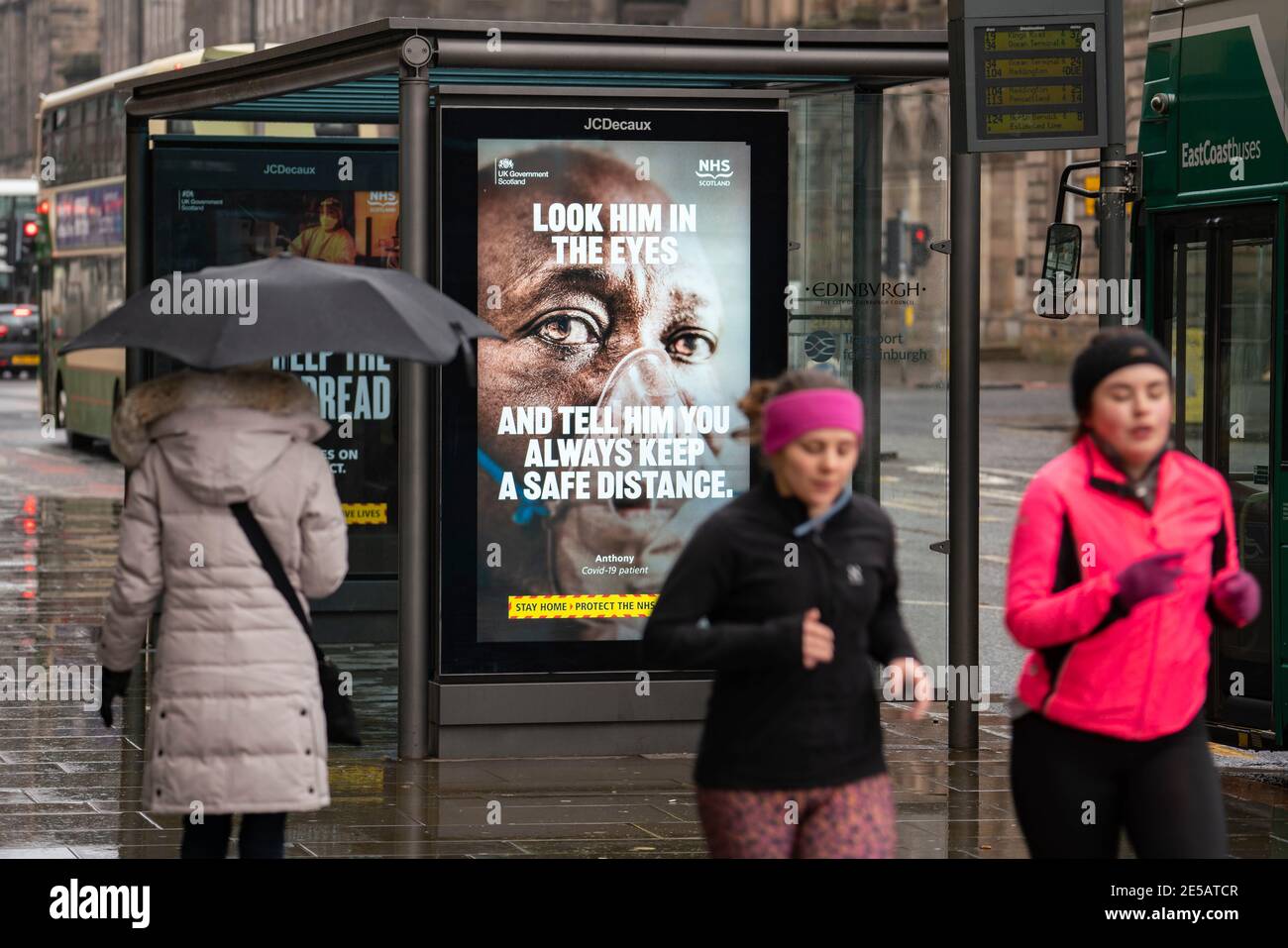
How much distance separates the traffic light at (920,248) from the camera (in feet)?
33.9

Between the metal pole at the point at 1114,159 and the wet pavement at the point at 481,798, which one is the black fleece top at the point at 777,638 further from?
the metal pole at the point at 1114,159

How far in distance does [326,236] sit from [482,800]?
5.08 metres

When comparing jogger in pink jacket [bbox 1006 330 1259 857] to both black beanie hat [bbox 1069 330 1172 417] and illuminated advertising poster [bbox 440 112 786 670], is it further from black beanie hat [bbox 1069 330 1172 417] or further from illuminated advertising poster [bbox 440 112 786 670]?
illuminated advertising poster [bbox 440 112 786 670]

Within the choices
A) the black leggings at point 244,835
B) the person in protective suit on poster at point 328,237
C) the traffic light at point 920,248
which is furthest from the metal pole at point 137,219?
the black leggings at point 244,835

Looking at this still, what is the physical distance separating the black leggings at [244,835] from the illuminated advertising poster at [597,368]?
11.6 feet

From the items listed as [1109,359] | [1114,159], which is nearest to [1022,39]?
[1114,159]

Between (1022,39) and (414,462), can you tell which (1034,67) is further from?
(414,462)

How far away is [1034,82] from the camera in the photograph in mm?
8703

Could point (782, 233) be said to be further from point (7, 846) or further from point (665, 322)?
point (7, 846)

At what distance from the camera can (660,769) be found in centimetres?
891

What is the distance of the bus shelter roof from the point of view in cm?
895

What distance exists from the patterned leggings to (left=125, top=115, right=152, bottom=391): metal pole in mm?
8160
